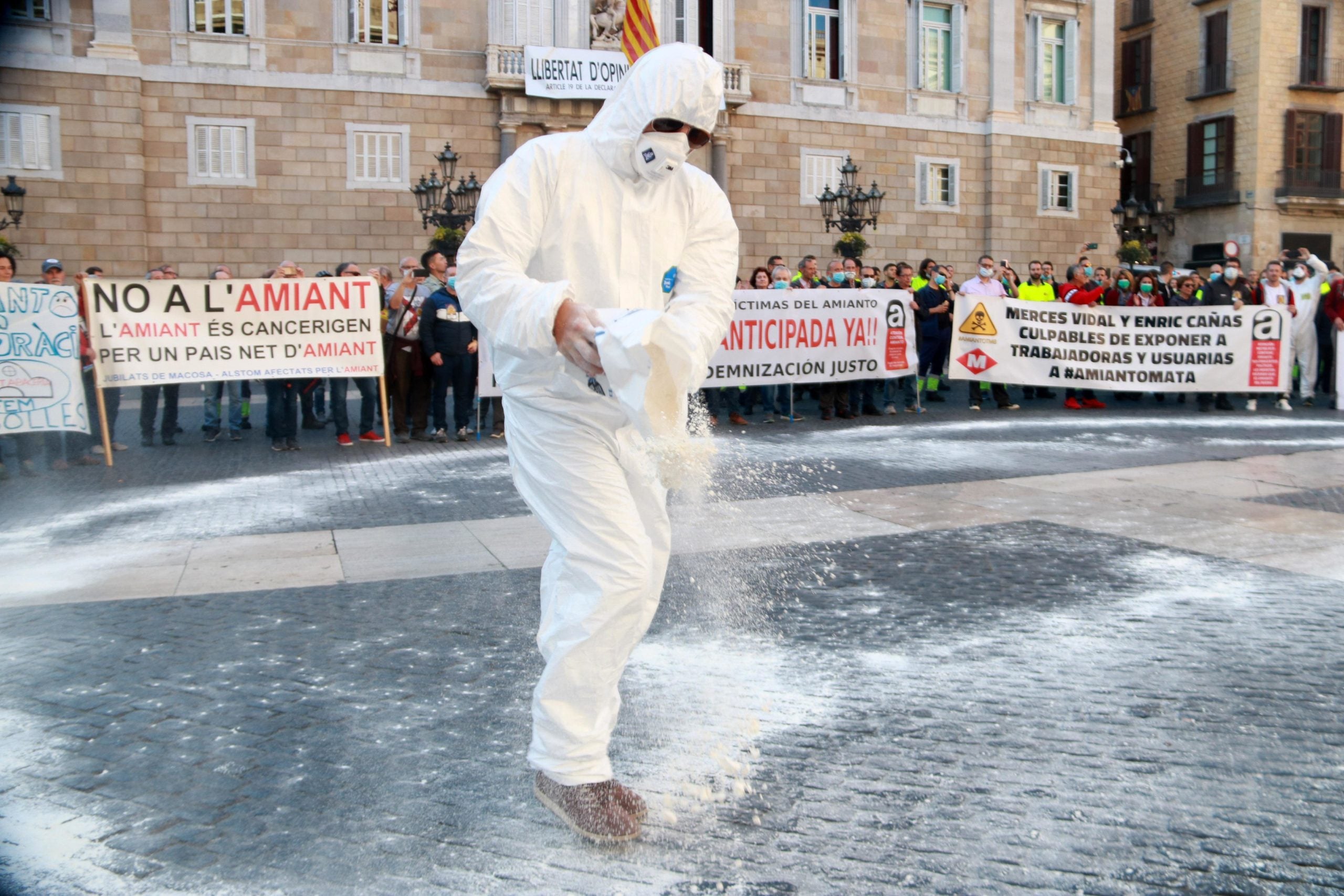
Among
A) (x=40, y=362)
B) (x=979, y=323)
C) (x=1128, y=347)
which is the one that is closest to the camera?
(x=40, y=362)

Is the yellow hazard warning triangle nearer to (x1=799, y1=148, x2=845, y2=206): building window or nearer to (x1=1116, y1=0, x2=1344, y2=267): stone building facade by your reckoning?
(x1=799, y1=148, x2=845, y2=206): building window

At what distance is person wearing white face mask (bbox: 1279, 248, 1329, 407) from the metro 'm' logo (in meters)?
5.04

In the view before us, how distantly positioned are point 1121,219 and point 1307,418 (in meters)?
18.6

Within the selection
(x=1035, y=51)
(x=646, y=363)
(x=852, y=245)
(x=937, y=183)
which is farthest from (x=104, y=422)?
(x=1035, y=51)

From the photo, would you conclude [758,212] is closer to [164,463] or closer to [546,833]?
[164,463]

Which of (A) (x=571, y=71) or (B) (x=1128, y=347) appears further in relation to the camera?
(A) (x=571, y=71)

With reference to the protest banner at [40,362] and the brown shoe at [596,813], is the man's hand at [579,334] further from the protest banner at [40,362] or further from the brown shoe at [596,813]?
the protest banner at [40,362]

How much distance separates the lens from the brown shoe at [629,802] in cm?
289

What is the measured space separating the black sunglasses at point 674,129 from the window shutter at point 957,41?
30.3m

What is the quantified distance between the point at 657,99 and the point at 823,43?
94.1ft

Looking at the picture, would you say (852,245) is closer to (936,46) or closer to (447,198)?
(936,46)

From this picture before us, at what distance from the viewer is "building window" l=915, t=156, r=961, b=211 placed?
30797 millimetres

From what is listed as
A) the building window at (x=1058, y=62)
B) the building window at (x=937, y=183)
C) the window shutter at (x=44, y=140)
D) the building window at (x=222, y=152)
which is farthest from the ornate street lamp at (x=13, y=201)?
the building window at (x=1058, y=62)

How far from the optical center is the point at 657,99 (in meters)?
3.00
